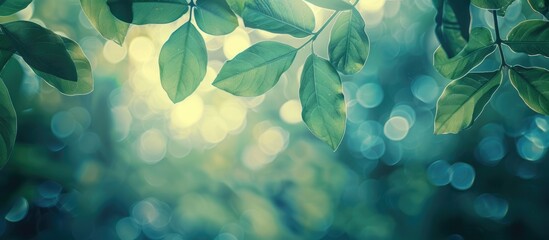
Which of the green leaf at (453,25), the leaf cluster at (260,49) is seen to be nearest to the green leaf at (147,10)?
the leaf cluster at (260,49)

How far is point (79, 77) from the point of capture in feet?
2.01

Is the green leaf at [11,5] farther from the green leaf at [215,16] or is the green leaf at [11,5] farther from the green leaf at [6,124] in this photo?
the green leaf at [215,16]

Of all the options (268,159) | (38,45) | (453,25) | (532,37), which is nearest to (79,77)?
(38,45)

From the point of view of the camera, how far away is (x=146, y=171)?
186 inches

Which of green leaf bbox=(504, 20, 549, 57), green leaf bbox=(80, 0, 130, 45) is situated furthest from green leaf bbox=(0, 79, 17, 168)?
green leaf bbox=(504, 20, 549, 57)

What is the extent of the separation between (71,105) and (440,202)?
4.50 meters

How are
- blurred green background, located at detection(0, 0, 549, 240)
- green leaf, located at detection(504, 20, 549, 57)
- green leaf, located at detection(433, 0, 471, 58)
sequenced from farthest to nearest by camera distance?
blurred green background, located at detection(0, 0, 549, 240)
green leaf, located at detection(504, 20, 549, 57)
green leaf, located at detection(433, 0, 471, 58)

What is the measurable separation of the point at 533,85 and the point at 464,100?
3.7 inches

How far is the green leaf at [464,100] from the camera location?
0.65 m

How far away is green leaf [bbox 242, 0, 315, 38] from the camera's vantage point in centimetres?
58

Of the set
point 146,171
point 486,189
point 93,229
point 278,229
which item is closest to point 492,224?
point 486,189

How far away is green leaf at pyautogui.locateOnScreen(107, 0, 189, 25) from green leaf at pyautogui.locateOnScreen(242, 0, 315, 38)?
0.09m

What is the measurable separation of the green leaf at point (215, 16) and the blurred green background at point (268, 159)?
143 inches

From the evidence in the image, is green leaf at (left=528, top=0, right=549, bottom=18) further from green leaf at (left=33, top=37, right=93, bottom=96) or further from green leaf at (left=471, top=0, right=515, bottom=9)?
Answer: green leaf at (left=33, top=37, right=93, bottom=96)
